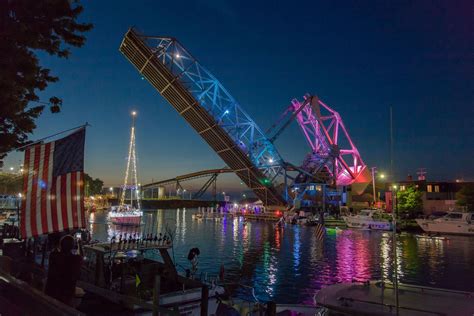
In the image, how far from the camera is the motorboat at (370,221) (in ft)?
157

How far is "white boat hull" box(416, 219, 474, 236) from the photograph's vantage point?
4053 cm

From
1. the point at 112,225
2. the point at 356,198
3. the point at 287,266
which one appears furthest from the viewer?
the point at 356,198

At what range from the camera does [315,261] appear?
2464 cm

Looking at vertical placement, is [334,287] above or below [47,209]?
below

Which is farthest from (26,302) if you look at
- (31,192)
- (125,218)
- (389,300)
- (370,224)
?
(370,224)

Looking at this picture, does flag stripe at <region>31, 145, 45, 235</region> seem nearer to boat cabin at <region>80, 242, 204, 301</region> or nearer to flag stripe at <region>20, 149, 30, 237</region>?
flag stripe at <region>20, 149, 30, 237</region>

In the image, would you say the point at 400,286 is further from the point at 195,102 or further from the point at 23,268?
the point at 195,102

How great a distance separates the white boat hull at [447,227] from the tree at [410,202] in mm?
16032

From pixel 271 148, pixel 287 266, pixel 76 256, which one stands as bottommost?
pixel 287 266

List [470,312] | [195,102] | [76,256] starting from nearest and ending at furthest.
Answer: [76,256], [470,312], [195,102]

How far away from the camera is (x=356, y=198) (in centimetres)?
8612

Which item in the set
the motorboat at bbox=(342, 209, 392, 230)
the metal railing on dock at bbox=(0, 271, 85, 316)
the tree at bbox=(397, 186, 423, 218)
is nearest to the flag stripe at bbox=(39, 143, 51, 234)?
the metal railing on dock at bbox=(0, 271, 85, 316)

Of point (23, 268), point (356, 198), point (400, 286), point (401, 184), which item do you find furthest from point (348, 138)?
point (23, 268)

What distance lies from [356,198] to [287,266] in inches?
2674
